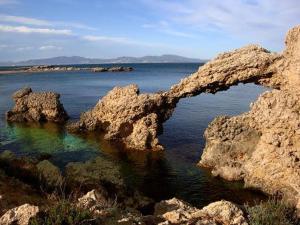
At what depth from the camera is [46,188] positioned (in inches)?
825

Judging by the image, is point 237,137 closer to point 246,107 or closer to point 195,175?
point 195,175

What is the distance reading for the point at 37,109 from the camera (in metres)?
60.7

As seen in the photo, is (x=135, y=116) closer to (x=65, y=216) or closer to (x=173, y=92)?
(x=173, y=92)

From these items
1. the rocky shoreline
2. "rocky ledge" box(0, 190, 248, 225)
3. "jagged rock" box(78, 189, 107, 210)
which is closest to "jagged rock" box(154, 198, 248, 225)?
"rocky ledge" box(0, 190, 248, 225)

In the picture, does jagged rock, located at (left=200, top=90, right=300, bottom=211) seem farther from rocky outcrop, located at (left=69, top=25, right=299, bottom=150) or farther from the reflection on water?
rocky outcrop, located at (left=69, top=25, right=299, bottom=150)

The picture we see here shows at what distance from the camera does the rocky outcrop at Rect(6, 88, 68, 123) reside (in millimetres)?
59938

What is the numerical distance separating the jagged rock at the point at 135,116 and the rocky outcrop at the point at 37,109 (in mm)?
12585

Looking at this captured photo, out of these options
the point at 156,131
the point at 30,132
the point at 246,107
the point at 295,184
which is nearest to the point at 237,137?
the point at 295,184

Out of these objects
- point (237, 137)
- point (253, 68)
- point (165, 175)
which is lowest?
point (165, 175)

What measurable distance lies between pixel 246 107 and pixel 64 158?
42.3 metres

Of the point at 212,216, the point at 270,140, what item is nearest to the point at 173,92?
the point at 270,140

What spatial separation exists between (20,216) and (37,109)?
4852cm

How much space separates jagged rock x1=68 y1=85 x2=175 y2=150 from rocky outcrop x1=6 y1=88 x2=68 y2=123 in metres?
12.6

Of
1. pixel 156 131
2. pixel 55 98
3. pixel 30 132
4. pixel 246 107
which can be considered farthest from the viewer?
pixel 246 107
